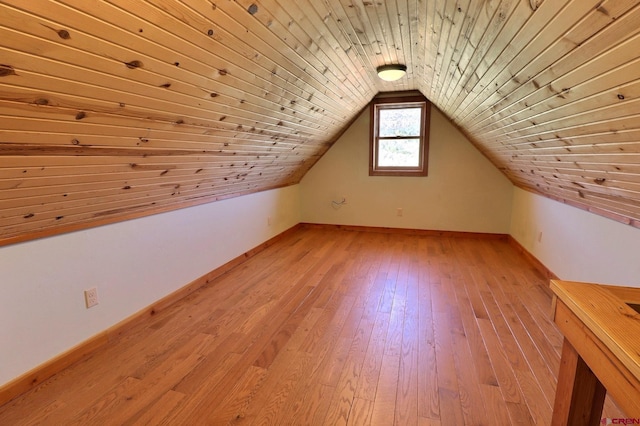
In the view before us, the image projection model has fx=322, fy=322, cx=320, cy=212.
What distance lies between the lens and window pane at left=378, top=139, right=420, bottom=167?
4.54 m

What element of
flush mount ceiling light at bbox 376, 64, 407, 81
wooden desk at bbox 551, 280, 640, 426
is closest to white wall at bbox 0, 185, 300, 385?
flush mount ceiling light at bbox 376, 64, 407, 81

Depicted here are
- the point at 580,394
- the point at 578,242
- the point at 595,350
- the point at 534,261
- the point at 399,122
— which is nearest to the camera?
A: the point at 595,350

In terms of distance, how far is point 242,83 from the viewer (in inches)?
66.7

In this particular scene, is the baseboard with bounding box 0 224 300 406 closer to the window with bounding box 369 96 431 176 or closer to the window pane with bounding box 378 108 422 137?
the window with bounding box 369 96 431 176

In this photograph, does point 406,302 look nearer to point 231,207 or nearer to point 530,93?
point 530,93

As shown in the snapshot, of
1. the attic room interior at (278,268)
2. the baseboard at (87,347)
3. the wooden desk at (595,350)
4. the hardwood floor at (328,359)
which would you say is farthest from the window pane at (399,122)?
the wooden desk at (595,350)

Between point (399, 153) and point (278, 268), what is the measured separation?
8.09 ft

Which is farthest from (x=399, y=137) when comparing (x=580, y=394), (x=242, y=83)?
(x=580, y=394)

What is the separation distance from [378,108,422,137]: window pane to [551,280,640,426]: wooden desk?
150 inches

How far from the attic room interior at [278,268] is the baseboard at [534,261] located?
0.03 meters

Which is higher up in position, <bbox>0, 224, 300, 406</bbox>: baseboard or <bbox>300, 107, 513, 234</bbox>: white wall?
<bbox>300, 107, 513, 234</bbox>: white wall

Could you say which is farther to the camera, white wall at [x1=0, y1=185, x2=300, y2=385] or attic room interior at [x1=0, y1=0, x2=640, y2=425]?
white wall at [x1=0, y1=185, x2=300, y2=385]

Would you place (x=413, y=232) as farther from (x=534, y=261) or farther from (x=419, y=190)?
(x=534, y=261)

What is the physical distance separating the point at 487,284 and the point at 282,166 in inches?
95.8
